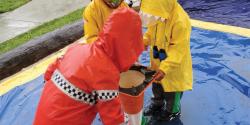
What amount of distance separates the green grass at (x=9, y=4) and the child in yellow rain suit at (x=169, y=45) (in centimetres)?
402

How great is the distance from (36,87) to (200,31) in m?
1.72

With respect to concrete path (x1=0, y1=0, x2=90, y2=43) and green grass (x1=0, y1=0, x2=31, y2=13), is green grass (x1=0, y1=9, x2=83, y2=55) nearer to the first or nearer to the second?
concrete path (x1=0, y1=0, x2=90, y2=43)

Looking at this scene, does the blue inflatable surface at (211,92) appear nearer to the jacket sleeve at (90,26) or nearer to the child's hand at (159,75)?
the child's hand at (159,75)

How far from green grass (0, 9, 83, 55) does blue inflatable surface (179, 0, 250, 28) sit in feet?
4.83

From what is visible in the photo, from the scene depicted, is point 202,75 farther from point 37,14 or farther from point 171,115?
point 37,14

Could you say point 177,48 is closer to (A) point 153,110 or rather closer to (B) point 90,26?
(A) point 153,110

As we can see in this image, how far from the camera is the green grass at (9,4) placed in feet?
20.2

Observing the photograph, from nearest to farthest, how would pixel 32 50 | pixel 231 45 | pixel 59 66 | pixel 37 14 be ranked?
pixel 59 66 < pixel 231 45 < pixel 32 50 < pixel 37 14

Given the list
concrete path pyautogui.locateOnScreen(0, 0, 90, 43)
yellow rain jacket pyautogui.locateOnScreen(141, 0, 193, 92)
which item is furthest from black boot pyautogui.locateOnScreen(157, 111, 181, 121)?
concrete path pyautogui.locateOnScreen(0, 0, 90, 43)

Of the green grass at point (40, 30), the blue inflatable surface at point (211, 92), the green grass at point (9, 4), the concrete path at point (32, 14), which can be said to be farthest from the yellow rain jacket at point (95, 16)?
the green grass at point (9, 4)

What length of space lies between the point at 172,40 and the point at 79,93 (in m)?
0.85

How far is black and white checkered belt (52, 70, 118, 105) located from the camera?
1792 millimetres

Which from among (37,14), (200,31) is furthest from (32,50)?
(37,14)

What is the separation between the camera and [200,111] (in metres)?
2.82
